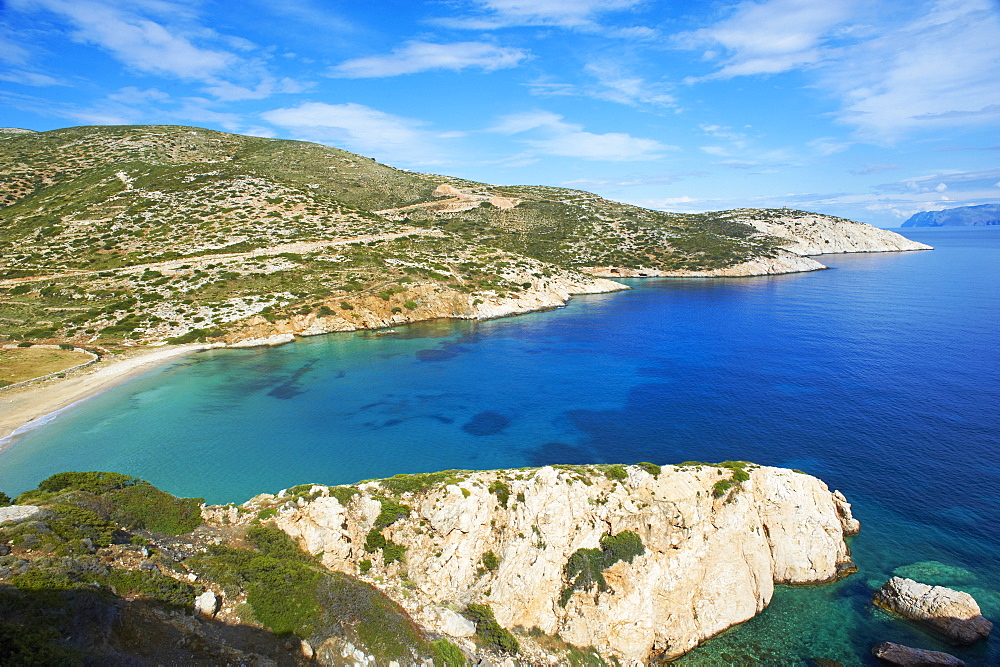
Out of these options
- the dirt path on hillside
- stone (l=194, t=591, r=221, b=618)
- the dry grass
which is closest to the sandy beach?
the dry grass

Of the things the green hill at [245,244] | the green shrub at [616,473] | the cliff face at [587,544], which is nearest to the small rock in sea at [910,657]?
the cliff face at [587,544]

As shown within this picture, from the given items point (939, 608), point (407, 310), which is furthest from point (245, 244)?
point (939, 608)

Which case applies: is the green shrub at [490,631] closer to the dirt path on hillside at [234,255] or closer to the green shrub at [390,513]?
the green shrub at [390,513]

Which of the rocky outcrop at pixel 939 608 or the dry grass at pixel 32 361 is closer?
the rocky outcrop at pixel 939 608

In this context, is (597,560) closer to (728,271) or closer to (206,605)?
(206,605)

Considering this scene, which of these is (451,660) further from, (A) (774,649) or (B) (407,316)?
(B) (407,316)
